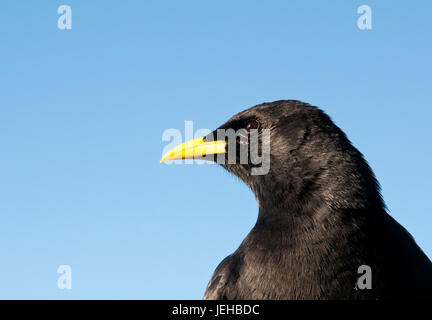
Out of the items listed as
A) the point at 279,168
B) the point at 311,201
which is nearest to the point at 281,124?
the point at 279,168

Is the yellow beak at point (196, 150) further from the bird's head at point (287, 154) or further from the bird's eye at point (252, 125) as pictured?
the bird's eye at point (252, 125)

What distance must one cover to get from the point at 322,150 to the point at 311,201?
0.65 m

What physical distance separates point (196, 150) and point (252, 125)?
93 centimetres

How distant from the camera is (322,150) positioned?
6973 millimetres

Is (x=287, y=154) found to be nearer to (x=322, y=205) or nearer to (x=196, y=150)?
(x=322, y=205)

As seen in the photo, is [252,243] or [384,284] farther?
[252,243]

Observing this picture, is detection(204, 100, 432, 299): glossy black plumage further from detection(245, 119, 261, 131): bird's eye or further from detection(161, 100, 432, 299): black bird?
detection(245, 119, 261, 131): bird's eye

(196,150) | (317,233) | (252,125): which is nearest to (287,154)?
(252,125)

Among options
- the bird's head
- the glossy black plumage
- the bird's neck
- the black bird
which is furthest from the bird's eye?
the bird's neck

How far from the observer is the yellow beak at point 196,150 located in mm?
8289

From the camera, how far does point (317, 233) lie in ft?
21.2

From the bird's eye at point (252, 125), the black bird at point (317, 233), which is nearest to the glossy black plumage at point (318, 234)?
the black bird at point (317, 233)
